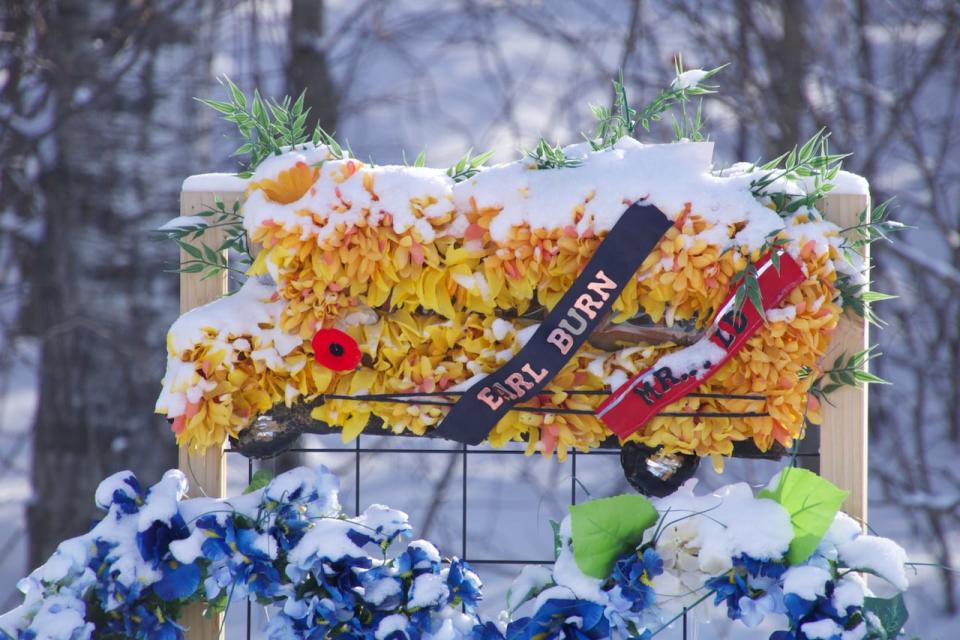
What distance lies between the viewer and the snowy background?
248cm

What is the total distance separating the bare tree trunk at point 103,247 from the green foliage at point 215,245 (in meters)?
1.41

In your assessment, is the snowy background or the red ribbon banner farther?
the snowy background

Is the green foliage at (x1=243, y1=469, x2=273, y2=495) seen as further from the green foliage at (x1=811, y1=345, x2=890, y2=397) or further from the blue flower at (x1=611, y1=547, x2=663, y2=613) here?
the green foliage at (x1=811, y1=345, x2=890, y2=397)

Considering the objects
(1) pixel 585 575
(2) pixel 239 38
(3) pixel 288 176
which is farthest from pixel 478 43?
(1) pixel 585 575

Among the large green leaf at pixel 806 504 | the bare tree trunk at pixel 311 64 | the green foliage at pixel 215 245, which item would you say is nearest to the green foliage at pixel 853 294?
the large green leaf at pixel 806 504

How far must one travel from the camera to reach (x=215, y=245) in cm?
114

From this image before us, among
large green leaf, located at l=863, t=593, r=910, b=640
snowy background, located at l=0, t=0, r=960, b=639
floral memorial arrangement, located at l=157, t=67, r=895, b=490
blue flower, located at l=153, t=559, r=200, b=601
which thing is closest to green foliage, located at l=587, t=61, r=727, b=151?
floral memorial arrangement, located at l=157, t=67, r=895, b=490

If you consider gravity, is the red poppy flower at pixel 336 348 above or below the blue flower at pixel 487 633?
above

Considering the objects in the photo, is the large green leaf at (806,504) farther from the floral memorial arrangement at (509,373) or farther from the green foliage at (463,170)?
the green foliage at (463,170)

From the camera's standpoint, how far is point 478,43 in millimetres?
2764

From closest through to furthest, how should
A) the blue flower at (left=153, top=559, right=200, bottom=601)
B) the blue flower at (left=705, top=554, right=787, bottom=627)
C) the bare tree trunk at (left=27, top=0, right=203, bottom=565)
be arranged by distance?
the blue flower at (left=705, top=554, right=787, bottom=627)
the blue flower at (left=153, top=559, right=200, bottom=601)
the bare tree trunk at (left=27, top=0, right=203, bottom=565)

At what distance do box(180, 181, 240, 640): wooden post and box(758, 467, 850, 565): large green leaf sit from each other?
0.60m

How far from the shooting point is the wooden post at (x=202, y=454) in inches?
45.1

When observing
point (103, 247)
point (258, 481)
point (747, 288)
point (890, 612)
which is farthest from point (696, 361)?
point (103, 247)
